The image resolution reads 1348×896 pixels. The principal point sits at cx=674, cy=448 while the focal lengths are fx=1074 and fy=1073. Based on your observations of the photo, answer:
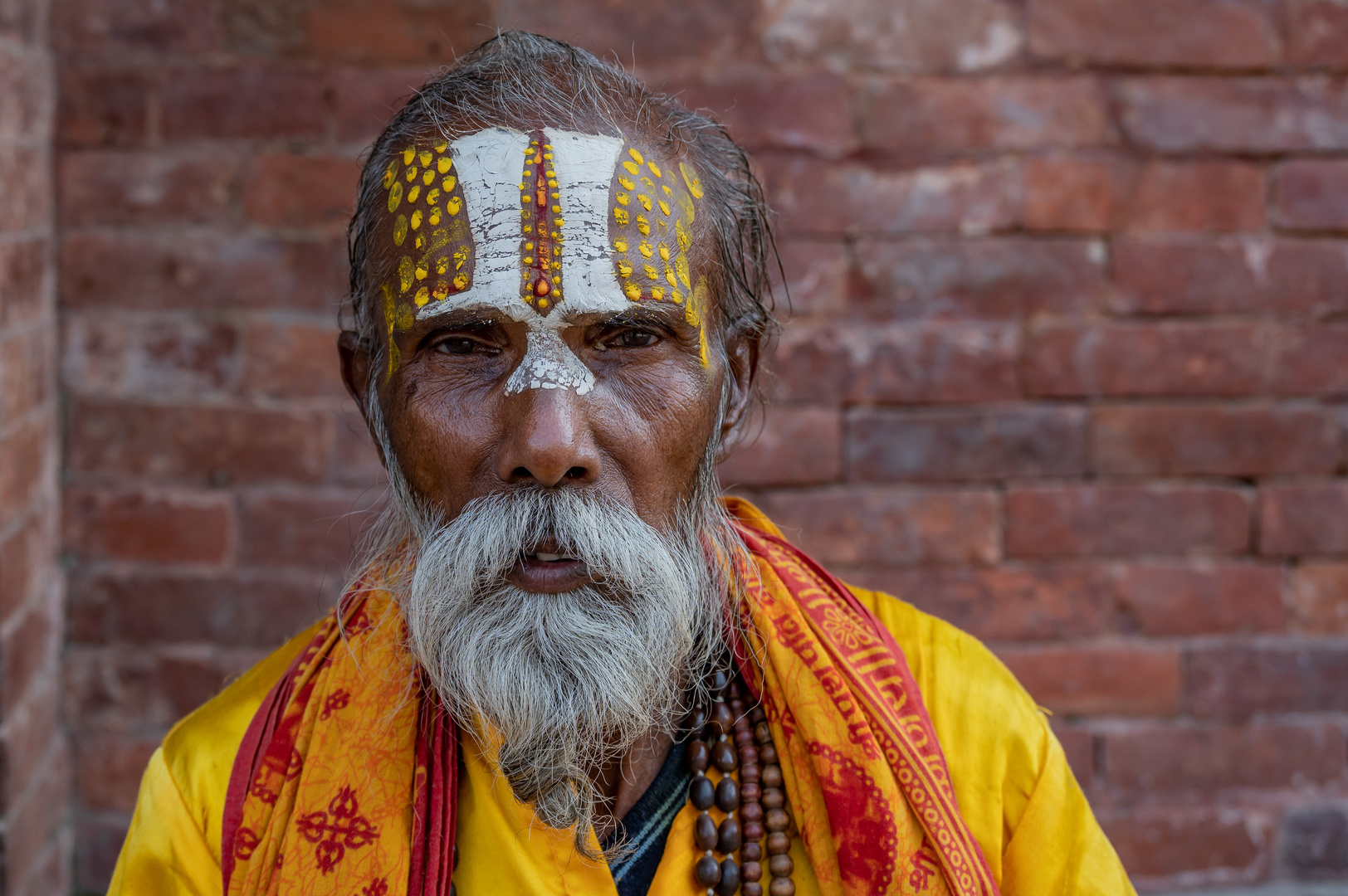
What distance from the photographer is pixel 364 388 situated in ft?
5.45

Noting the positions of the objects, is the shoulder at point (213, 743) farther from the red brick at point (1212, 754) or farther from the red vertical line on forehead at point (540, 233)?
the red brick at point (1212, 754)

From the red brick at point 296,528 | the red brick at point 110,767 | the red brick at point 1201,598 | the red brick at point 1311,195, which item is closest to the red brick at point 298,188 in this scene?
the red brick at point 296,528

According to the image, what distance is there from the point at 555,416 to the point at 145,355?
141 centimetres

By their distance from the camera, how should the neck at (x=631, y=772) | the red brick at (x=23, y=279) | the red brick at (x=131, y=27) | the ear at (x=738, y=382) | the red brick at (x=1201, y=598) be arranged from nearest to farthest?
1. the neck at (x=631, y=772)
2. the ear at (x=738, y=382)
3. the red brick at (x=23, y=279)
4. the red brick at (x=131, y=27)
5. the red brick at (x=1201, y=598)

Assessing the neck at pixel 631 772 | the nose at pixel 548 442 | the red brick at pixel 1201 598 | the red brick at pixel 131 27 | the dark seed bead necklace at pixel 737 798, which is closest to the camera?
the nose at pixel 548 442

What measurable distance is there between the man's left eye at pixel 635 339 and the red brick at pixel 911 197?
100cm

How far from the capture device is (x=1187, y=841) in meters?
2.50

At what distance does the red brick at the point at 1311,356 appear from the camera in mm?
2408

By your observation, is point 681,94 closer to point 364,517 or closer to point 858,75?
point 858,75

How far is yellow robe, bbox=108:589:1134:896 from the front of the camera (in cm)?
141

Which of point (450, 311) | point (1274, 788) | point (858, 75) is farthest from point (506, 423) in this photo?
point (1274, 788)

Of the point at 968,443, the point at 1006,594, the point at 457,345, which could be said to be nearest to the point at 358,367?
the point at 457,345

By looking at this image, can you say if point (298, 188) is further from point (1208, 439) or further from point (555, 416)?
point (1208, 439)

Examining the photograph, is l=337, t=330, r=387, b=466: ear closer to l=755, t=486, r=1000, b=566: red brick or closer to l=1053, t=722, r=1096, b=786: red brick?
l=755, t=486, r=1000, b=566: red brick
